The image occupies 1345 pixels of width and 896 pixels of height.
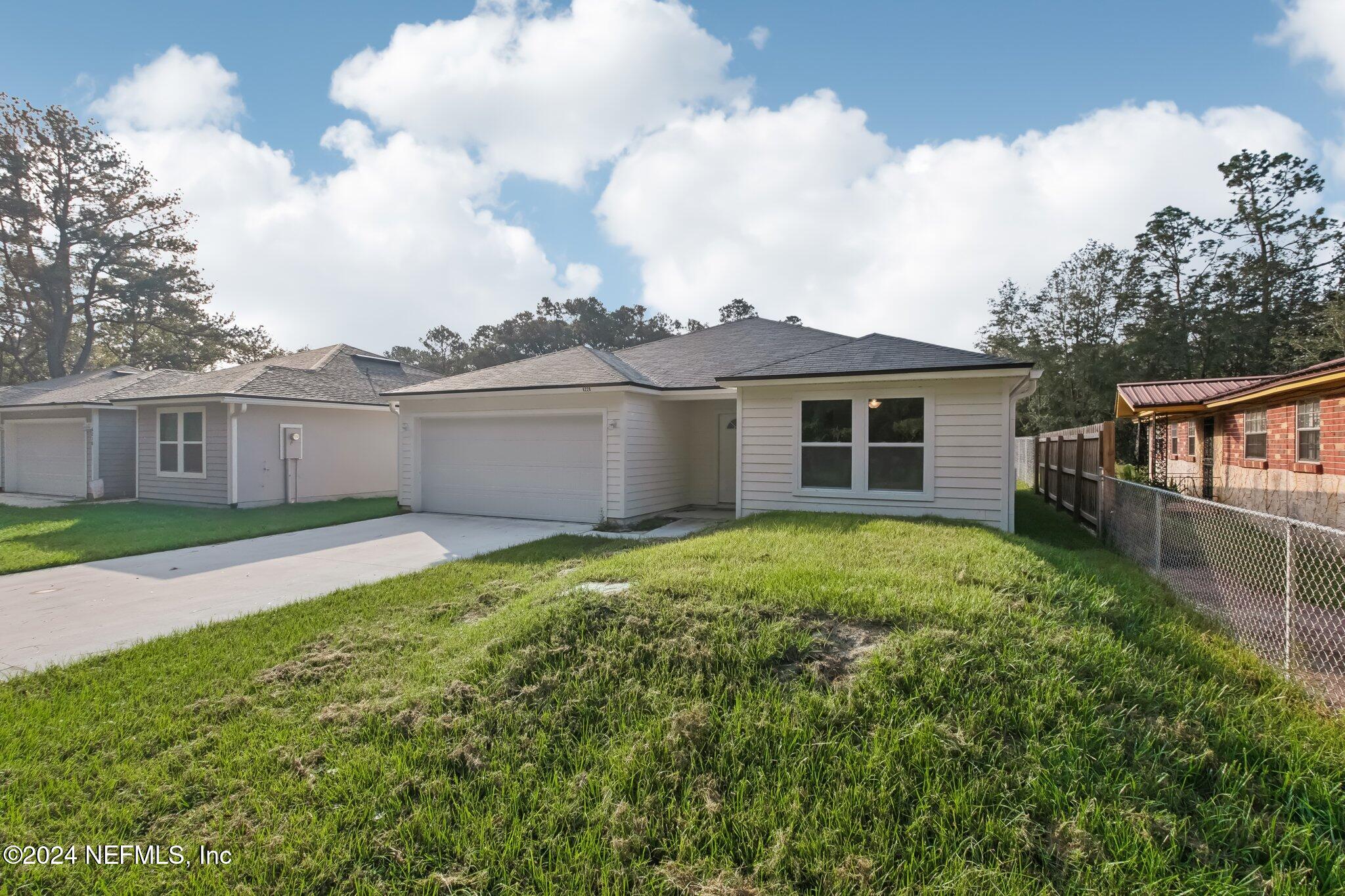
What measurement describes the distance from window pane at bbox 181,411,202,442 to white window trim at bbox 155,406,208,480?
45mm

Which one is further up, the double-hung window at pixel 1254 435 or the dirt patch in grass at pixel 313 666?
the double-hung window at pixel 1254 435

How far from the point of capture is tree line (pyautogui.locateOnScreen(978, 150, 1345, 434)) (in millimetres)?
23094

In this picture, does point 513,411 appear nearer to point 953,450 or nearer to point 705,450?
point 705,450

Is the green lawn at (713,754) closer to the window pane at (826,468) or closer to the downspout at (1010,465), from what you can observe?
the downspout at (1010,465)

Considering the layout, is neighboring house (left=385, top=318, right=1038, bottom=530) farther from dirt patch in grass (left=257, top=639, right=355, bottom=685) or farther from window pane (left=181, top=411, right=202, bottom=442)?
dirt patch in grass (left=257, top=639, right=355, bottom=685)

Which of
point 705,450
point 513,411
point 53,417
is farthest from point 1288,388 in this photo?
point 53,417

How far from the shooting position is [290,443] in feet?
45.8

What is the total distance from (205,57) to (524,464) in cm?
864

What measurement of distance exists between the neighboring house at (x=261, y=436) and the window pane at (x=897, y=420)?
1142 centimetres

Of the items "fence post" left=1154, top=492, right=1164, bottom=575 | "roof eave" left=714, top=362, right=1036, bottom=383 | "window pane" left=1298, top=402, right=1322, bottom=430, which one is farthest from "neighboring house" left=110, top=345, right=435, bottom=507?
"window pane" left=1298, top=402, right=1322, bottom=430

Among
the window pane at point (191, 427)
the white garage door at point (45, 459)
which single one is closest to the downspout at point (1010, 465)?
the window pane at point (191, 427)

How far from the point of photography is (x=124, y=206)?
1151 inches

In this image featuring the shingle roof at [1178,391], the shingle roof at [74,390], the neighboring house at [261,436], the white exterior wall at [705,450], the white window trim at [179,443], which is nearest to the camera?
the white exterior wall at [705,450]

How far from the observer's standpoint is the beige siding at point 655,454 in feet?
35.6
